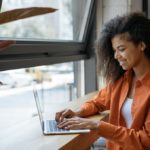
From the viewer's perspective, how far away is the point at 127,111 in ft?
6.32

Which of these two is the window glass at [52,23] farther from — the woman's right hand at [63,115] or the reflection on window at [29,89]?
the woman's right hand at [63,115]

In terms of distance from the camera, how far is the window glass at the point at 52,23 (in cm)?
218

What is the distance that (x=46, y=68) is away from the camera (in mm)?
2807

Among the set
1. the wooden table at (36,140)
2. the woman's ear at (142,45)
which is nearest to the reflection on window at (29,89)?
the wooden table at (36,140)

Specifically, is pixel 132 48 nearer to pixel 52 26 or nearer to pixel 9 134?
pixel 9 134

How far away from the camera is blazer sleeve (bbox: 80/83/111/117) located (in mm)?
2156

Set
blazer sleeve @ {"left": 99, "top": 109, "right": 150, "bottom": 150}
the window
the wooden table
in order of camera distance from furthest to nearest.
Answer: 1. the window
2. blazer sleeve @ {"left": 99, "top": 109, "right": 150, "bottom": 150}
3. the wooden table

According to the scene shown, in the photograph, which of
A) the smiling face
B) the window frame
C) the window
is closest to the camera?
the smiling face

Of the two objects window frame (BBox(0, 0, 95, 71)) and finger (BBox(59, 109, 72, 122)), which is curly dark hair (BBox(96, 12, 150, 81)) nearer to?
finger (BBox(59, 109, 72, 122))

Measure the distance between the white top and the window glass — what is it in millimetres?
766

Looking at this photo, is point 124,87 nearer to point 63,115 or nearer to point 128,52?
point 128,52

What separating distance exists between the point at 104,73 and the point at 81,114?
0.32 m


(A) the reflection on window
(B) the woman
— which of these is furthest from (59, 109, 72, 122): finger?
(A) the reflection on window

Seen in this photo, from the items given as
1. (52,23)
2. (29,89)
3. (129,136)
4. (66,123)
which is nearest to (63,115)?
(66,123)
